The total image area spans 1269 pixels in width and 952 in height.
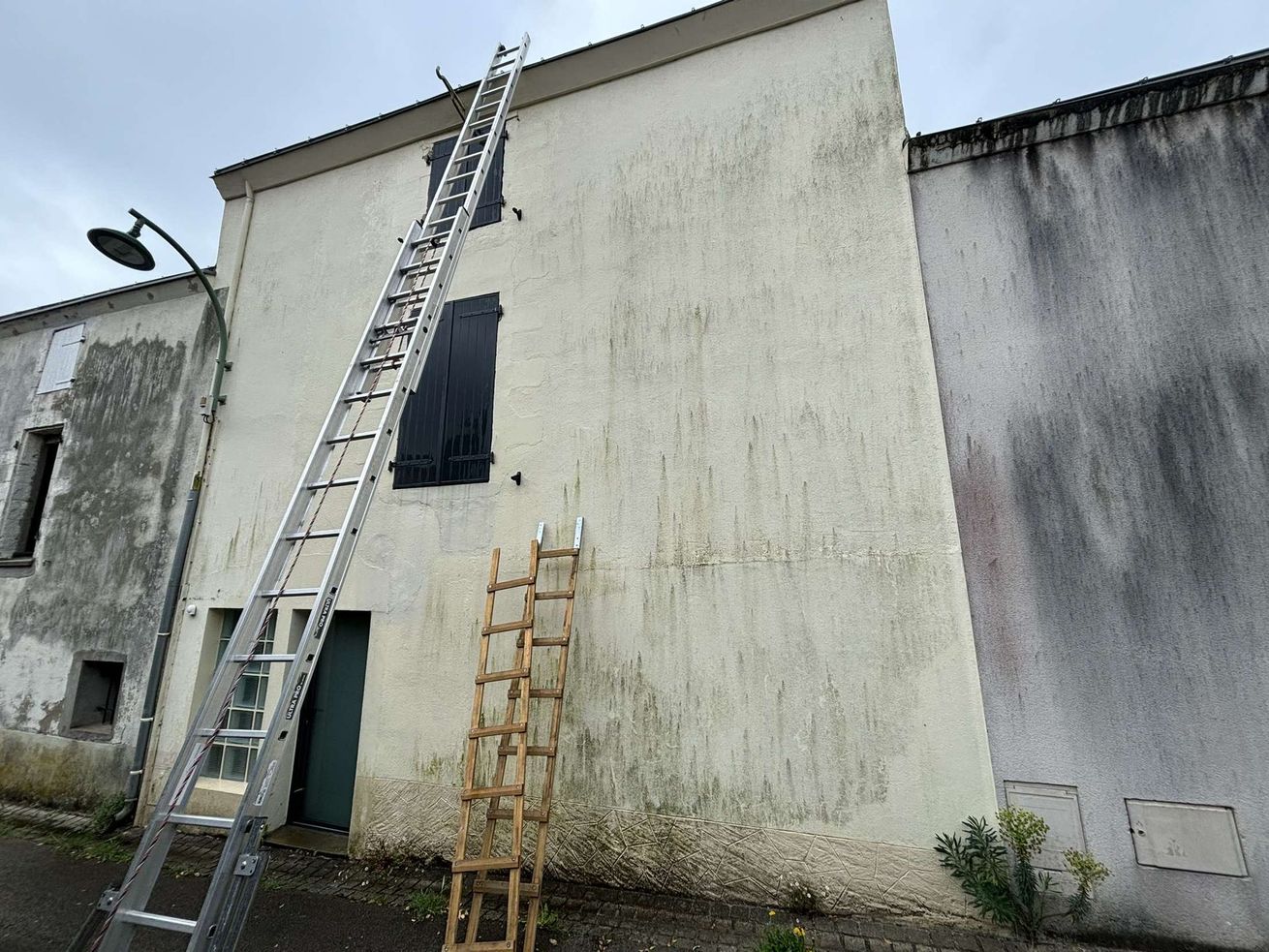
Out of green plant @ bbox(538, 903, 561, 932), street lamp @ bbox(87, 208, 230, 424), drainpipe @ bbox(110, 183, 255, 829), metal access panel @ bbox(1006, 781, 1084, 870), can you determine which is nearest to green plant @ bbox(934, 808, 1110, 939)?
metal access panel @ bbox(1006, 781, 1084, 870)

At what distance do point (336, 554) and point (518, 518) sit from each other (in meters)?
1.98

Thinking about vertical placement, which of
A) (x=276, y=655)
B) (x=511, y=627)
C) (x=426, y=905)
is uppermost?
(x=511, y=627)

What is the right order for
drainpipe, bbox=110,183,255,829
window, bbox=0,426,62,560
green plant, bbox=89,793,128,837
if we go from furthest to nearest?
window, bbox=0,426,62,560
drainpipe, bbox=110,183,255,829
green plant, bbox=89,793,128,837

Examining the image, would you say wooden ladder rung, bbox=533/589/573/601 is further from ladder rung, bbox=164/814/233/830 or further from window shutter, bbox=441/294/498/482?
ladder rung, bbox=164/814/233/830

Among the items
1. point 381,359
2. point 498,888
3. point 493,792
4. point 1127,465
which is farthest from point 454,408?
point 1127,465

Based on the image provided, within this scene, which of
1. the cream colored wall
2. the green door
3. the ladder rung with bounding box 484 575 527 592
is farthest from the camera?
the green door

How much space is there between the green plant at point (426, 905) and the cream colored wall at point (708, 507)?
43cm

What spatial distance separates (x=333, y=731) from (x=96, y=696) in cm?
322

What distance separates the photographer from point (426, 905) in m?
3.76

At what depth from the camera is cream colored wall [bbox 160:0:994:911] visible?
3.68 metres

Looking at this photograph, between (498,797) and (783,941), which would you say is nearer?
(783,941)

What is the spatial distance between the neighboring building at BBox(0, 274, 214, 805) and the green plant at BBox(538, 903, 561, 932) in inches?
181

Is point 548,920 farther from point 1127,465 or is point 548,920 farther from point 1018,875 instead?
point 1127,465

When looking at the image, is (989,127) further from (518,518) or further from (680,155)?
(518,518)
